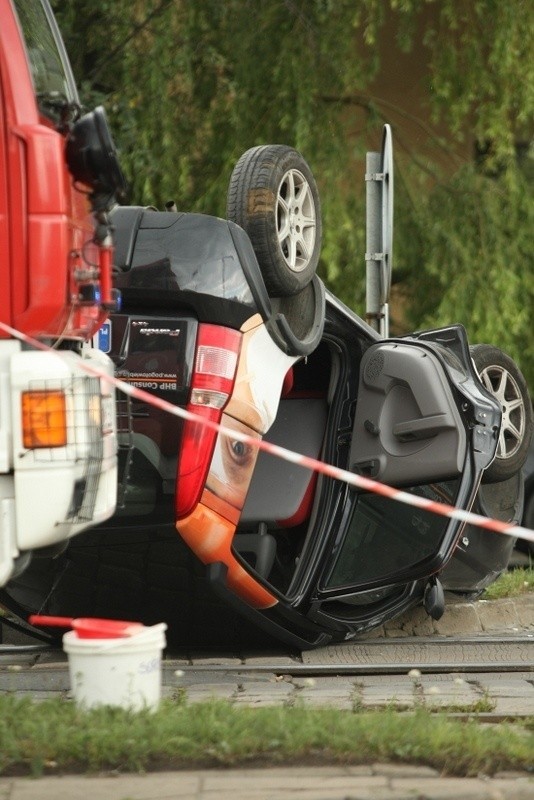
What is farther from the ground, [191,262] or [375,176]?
[375,176]

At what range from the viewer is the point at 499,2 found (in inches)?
504

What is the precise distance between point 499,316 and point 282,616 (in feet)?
19.8

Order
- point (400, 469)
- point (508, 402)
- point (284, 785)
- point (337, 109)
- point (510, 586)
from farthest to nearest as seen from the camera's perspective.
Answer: point (337, 109) < point (510, 586) < point (508, 402) < point (400, 469) < point (284, 785)

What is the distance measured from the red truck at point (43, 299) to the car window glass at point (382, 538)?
2.81m

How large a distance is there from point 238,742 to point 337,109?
29.8 ft

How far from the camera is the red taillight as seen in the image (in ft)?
21.5

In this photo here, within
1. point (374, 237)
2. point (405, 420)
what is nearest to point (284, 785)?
point (405, 420)

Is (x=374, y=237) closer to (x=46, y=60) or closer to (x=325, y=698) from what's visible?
(x=325, y=698)

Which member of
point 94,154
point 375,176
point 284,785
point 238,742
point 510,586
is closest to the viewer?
point 284,785

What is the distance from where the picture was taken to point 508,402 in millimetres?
8406

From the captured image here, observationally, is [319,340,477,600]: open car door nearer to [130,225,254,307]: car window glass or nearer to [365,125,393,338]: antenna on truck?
[130,225,254,307]: car window glass

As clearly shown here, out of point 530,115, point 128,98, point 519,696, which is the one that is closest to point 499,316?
point 530,115

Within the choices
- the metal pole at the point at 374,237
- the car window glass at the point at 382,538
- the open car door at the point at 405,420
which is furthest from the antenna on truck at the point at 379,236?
the car window glass at the point at 382,538

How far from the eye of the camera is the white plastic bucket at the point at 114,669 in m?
5.09
